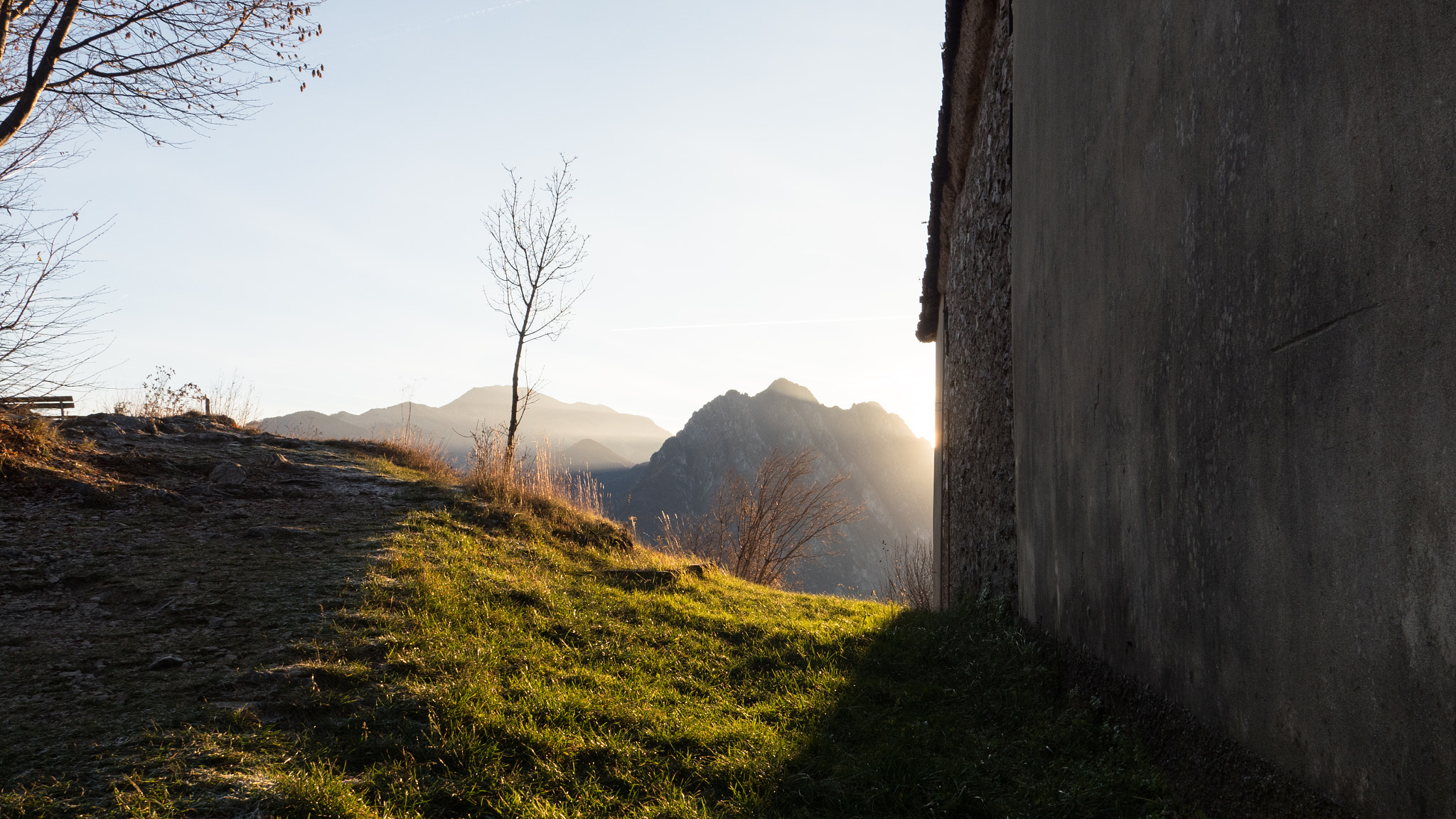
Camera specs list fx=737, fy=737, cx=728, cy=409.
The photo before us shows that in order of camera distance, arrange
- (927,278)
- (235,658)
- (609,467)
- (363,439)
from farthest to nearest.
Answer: (609,467) → (363,439) → (927,278) → (235,658)

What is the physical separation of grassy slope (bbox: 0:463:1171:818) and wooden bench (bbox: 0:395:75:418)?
3.86 metres

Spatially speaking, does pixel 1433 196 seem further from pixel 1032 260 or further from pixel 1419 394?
→ pixel 1032 260

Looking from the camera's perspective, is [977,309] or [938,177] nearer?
[977,309]

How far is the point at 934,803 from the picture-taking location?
2.64m

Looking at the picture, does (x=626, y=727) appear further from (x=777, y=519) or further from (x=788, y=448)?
(x=788, y=448)

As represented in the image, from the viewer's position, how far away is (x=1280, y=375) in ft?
5.98

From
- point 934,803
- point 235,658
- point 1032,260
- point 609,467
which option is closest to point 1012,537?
point 1032,260

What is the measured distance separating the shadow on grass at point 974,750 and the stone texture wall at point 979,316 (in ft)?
3.56

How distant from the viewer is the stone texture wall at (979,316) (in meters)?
5.14

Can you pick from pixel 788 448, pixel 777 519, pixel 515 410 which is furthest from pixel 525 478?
pixel 788 448

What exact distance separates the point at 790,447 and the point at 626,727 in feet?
224

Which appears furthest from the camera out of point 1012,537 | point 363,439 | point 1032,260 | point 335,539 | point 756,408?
point 756,408

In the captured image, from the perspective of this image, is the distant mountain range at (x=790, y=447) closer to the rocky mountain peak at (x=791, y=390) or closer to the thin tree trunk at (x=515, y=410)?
the rocky mountain peak at (x=791, y=390)

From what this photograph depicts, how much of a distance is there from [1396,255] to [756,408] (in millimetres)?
81035
